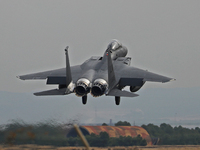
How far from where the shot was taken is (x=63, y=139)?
44.2m

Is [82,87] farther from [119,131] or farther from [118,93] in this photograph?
[119,131]

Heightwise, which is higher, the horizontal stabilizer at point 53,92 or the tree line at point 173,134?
the horizontal stabilizer at point 53,92

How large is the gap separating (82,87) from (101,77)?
2.48 meters

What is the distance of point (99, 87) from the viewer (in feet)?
146

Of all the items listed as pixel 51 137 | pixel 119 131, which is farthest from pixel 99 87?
pixel 119 131

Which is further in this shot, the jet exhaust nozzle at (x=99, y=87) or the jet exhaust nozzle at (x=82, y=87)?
the jet exhaust nozzle at (x=99, y=87)

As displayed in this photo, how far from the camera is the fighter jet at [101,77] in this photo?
1766 inches

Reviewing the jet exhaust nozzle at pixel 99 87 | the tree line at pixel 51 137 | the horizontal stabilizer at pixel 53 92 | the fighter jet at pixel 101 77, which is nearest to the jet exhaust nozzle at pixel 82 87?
the fighter jet at pixel 101 77

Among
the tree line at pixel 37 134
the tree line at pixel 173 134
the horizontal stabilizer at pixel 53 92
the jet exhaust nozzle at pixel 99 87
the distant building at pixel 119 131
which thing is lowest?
the tree line at pixel 173 134

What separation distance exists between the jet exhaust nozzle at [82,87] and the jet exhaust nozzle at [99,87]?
57 cm

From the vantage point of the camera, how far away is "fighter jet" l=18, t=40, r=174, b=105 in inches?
1766

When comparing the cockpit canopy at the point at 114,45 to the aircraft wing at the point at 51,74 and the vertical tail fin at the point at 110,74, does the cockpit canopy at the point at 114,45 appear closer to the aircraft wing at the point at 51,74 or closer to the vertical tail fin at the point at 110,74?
the aircraft wing at the point at 51,74

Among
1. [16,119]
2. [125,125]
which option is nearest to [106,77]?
[16,119]

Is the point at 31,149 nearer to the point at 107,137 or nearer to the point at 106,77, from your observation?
the point at 106,77
